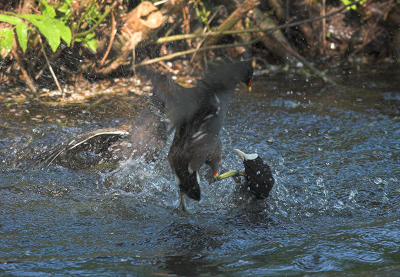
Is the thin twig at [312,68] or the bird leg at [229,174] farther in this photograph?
the thin twig at [312,68]

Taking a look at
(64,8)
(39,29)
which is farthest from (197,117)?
(64,8)

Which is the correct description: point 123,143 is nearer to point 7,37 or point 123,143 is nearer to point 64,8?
point 7,37

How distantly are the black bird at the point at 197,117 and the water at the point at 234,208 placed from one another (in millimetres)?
278

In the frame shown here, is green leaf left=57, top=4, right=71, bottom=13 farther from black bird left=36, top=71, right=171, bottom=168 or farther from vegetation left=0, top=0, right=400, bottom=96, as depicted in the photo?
Answer: black bird left=36, top=71, right=171, bottom=168

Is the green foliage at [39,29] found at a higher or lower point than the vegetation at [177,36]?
higher

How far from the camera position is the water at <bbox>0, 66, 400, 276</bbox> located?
8.50 feet

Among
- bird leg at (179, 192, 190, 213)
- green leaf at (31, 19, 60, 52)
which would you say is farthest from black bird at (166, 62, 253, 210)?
green leaf at (31, 19, 60, 52)

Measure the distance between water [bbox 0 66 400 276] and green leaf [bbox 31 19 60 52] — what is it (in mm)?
976

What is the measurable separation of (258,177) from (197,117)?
0.67 m

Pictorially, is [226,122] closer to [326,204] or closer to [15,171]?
[326,204]

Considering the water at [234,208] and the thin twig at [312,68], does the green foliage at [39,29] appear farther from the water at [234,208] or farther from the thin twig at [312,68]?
Result: the thin twig at [312,68]

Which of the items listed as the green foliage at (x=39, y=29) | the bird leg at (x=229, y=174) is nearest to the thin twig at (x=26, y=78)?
the green foliage at (x=39, y=29)

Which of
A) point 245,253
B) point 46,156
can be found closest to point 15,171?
point 46,156

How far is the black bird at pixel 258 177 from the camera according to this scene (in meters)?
3.56
